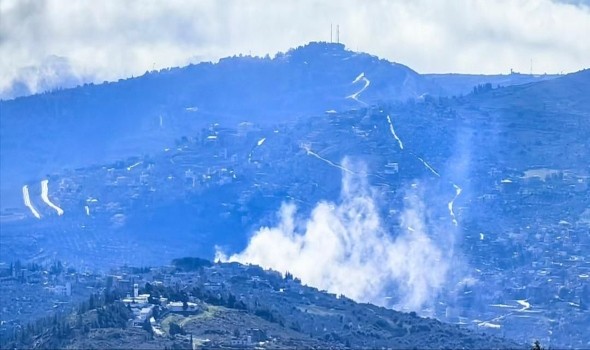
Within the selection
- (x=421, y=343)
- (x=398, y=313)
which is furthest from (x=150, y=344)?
(x=398, y=313)

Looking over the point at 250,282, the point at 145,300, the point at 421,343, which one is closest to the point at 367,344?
the point at 421,343

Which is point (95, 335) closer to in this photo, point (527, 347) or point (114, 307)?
point (114, 307)

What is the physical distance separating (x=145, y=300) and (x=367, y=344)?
15.8 metres

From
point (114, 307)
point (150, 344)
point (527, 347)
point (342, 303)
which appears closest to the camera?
point (150, 344)

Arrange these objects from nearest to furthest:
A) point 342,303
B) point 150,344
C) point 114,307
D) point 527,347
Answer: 1. point 150,344
2. point 114,307
3. point 527,347
4. point 342,303

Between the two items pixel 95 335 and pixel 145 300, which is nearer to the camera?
pixel 95 335

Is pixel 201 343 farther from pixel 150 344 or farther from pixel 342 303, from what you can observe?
pixel 342 303

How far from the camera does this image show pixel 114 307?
16275 cm

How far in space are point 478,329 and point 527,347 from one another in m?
23.4

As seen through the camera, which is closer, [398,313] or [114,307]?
[114,307]

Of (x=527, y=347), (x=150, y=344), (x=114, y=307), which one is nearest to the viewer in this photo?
(x=150, y=344)

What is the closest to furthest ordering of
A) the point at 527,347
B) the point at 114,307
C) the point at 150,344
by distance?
the point at 150,344
the point at 114,307
the point at 527,347

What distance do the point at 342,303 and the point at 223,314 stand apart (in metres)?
24.1

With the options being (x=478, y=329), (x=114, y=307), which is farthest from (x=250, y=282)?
(x=114, y=307)
